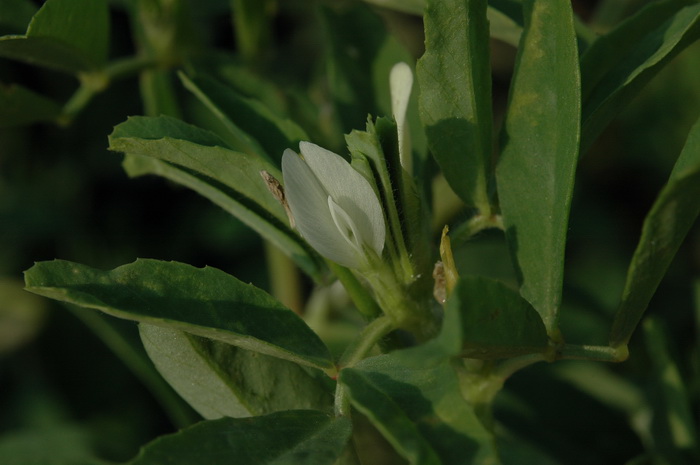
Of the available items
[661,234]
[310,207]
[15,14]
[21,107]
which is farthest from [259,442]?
[15,14]

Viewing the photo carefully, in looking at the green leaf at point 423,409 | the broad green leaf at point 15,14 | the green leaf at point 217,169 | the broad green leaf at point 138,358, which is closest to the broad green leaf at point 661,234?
the green leaf at point 423,409

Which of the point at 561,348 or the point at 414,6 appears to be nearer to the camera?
the point at 561,348

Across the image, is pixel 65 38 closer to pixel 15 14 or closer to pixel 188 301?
pixel 15 14

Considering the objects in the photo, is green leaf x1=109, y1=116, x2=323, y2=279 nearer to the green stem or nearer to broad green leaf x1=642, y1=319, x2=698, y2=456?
the green stem

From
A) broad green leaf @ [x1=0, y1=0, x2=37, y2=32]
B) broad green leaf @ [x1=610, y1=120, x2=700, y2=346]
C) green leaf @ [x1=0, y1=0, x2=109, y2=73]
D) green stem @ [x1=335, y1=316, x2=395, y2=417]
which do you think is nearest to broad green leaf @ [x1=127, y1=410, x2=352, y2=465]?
green stem @ [x1=335, y1=316, x2=395, y2=417]

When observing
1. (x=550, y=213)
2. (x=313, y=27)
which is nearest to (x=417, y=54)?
(x=313, y=27)

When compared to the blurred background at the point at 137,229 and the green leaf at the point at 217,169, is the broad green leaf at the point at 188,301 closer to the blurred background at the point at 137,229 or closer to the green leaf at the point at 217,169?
the green leaf at the point at 217,169

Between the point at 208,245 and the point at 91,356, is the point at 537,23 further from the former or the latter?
the point at 91,356
